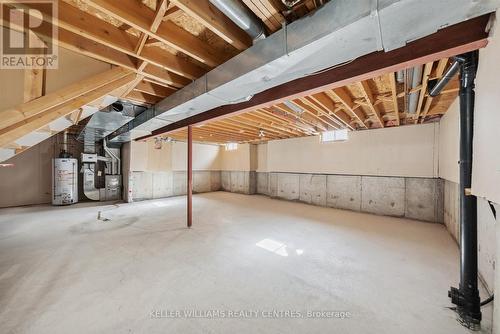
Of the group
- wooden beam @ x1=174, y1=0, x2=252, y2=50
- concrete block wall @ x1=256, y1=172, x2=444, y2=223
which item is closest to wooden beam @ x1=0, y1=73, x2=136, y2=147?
wooden beam @ x1=174, y1=0, x2=252, y2=50

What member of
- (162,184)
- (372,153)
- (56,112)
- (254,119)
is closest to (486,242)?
(372,153)

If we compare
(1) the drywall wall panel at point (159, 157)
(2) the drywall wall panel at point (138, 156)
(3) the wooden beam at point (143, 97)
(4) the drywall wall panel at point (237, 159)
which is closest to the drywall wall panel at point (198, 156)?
(1) the drywall wall panel at point (159, 157)

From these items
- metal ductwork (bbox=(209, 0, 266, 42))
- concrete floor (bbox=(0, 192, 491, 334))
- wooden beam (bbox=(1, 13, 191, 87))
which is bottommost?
concrete floor (bbox=(0, 192, 491, 334))

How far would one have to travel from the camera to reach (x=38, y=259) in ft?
8.66

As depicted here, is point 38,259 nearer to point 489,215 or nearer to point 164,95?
point 164,95

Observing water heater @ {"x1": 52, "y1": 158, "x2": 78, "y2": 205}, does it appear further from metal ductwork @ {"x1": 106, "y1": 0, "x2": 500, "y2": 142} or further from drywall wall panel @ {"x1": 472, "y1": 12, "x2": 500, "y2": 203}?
drywall wall panel @ {"x1": 472, "y1": 12, "x2": 500, "y2": 203}

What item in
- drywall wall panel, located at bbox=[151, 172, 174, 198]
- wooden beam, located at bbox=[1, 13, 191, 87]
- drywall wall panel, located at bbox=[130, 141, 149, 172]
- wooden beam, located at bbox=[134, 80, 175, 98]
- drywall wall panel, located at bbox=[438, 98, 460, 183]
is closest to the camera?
wooden beam, located at bbox=[1, 13, 191, 87]

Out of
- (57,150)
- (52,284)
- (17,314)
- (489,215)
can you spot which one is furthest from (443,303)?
(57,150)

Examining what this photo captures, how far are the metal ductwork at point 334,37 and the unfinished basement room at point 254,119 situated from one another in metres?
0.01

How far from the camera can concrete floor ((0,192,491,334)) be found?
5.31 ft

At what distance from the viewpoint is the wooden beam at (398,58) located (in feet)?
4.32

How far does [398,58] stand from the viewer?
1557 millimetres

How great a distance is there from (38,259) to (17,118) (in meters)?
2.04

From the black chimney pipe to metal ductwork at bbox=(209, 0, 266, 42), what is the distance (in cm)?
180
